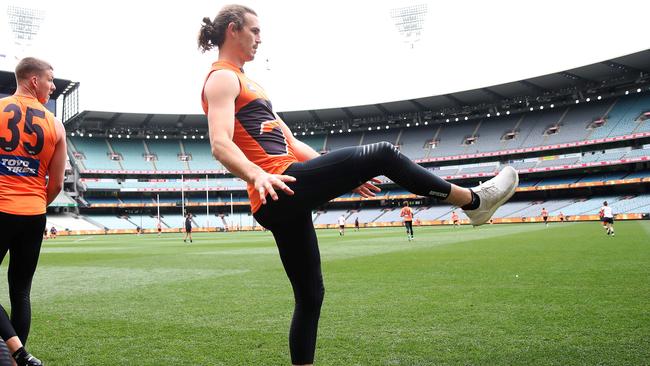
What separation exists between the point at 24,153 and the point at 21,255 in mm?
711

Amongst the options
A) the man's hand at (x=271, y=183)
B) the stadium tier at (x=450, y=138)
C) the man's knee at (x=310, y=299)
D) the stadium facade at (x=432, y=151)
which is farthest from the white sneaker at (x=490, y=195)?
the stadium tier at (x=450, y=138)

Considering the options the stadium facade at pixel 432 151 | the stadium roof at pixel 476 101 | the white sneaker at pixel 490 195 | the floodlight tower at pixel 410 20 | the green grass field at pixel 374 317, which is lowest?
the green grass field at pixel 374 317

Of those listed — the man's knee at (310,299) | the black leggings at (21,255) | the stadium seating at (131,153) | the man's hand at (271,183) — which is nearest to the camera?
the man's hand at (271,183)

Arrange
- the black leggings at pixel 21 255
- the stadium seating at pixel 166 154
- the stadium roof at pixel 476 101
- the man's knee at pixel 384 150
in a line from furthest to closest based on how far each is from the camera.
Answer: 1. the stadium seating at pixel 166 154
2. the stadium roof at pixel 476 101
3. the black leggings at pixel 21 255
4. the man's knee at pixel 384 150

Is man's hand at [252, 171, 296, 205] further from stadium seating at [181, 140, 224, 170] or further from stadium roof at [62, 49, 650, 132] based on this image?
stadium seating at [181, 140, 224, 170]

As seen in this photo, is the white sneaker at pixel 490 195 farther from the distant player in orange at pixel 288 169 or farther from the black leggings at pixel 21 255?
the black leggings at pixel 21 255

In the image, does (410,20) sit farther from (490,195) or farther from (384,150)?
(384,150)

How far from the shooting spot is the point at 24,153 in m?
3.50

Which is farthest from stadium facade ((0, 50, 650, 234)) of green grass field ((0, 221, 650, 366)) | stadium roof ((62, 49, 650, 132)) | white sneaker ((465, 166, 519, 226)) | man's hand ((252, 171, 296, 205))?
man's hand ((252, 171, 296, 205))

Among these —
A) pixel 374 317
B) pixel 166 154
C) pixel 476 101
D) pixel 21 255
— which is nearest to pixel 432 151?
pixel 476 101

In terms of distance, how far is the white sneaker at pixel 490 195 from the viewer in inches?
116

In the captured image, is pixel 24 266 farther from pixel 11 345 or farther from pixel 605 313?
pixel 605 313

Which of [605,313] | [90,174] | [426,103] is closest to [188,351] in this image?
[605,313]

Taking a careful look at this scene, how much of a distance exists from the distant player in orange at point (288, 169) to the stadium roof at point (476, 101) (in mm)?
49792
